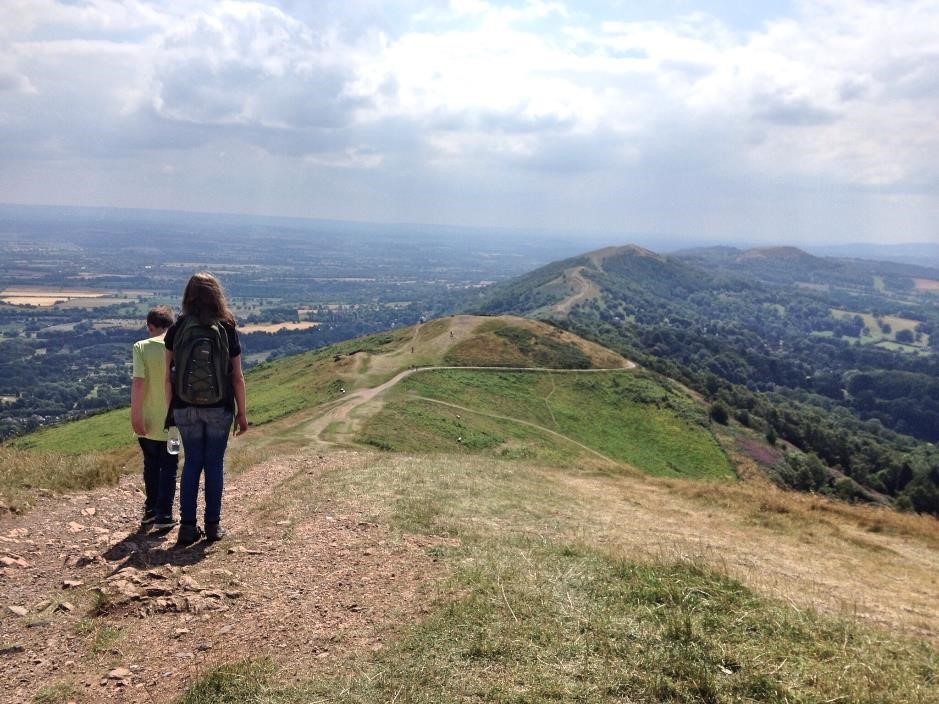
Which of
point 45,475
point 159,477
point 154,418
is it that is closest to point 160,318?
point 154,418

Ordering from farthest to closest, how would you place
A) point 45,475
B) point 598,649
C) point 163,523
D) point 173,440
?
point 45,475, point 163,523, point 173,440, point 598,649

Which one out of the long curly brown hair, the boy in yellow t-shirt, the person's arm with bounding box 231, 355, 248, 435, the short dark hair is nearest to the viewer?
the long curly brown hair

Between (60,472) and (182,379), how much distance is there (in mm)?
6172

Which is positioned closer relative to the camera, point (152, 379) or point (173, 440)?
point (173, 440)

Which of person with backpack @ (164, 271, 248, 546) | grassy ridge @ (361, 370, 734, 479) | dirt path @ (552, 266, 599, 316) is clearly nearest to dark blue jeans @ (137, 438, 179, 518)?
person with backpack @ (164, 271, 248, 546)

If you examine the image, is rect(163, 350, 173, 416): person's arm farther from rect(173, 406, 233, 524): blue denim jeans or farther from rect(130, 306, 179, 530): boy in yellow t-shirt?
rect(130, 306, 179, 530): boy in yellow t-shirt

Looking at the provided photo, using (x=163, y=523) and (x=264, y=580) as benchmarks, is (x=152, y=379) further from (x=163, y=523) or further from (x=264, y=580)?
(x=264, y=580)

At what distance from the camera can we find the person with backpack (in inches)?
278

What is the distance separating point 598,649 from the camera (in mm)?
5281

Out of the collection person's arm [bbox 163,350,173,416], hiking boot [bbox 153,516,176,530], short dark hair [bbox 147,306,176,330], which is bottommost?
hiking boot [bbox 153,516,176,530]

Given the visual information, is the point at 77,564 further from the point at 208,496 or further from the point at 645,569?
the point at 645,569

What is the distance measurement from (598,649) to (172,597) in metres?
4.43

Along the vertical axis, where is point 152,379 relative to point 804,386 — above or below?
above

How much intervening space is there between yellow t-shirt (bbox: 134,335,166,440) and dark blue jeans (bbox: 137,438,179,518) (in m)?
0.25
